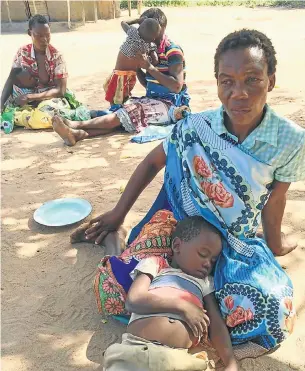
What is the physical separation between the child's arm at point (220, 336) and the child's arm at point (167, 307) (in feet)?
0.25

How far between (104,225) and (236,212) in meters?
0.78

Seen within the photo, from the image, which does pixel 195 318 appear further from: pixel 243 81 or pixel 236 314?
pixel 243 81

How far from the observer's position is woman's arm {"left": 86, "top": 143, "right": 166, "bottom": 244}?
7.49 feet

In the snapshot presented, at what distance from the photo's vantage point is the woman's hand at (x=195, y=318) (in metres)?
1.76

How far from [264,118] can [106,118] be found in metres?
2.84

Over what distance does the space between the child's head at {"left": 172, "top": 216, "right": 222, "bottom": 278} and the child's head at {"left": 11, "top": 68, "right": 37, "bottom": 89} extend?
12.0 feet

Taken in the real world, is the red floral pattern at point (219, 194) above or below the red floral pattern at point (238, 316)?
above

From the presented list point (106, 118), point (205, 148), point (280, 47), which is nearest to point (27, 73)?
point (106, 118)

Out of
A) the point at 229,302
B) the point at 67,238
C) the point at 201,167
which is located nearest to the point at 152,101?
the point at 67,238

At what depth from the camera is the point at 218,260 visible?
6.62 feet

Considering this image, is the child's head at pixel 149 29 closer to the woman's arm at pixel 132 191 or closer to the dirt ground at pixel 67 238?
the dirt ground at pixel 67 238

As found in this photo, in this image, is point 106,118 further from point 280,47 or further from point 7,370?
point 280,47

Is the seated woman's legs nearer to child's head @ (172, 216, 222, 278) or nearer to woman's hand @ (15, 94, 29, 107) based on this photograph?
woman's hand @ (15, 94, 29, 107)

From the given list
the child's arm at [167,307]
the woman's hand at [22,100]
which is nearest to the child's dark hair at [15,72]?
the woman's hand at [22,100]
